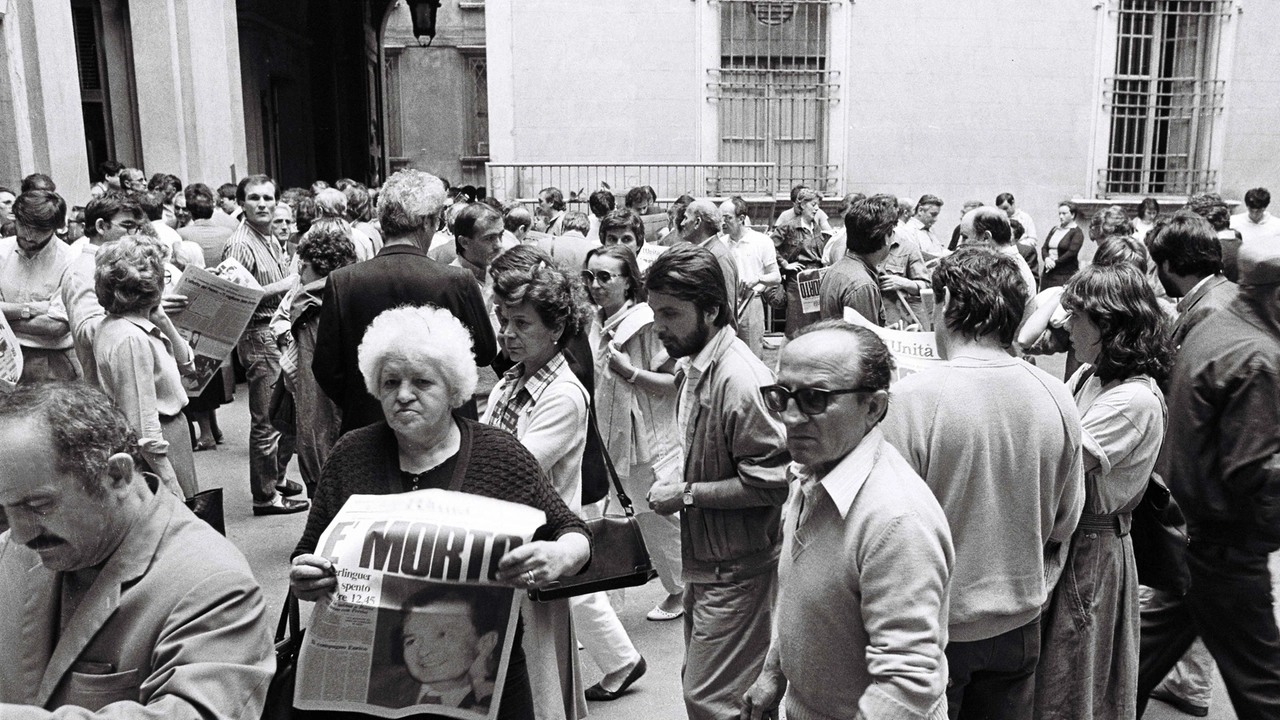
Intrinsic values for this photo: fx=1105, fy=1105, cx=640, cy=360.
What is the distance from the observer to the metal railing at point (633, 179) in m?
15.1

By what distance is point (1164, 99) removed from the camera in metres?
17.2

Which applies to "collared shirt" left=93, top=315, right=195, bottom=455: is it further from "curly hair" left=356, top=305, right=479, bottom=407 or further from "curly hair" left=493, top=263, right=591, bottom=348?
"curly hair" left=356, top=305, right=479, bottom=407

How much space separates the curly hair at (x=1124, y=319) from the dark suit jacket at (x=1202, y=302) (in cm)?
83

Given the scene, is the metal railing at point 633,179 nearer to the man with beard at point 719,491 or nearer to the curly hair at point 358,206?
the curly hair at point 358,206

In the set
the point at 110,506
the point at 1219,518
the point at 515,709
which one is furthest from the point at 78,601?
the point at 1219,518

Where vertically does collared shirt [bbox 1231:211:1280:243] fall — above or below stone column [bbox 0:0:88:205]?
below

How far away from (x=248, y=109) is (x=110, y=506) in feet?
64.6

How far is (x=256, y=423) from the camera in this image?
7.32m

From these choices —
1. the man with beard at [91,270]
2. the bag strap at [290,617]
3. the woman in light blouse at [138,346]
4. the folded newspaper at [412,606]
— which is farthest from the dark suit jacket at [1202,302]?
the man with beard at [91,270]

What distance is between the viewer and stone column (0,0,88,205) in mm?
9867

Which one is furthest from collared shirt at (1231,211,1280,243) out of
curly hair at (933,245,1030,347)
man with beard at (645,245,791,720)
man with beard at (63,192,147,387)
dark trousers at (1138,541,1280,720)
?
man with beard at (63,192,147,387)

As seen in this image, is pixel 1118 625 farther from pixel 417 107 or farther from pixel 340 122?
pixel 417 107

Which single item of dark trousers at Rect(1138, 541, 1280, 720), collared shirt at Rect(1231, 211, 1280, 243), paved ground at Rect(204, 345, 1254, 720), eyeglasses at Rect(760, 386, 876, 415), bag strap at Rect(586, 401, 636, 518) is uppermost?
eyeglasses at Rect(760, 386, 876, 415)

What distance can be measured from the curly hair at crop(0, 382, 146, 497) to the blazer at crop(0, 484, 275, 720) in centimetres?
14
